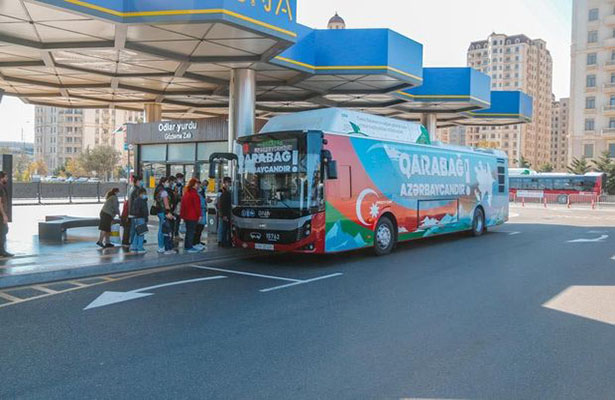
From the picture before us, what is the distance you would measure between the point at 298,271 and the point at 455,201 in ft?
24.9

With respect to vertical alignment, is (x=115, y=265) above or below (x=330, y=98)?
below

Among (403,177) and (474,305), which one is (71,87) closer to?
(403,177)

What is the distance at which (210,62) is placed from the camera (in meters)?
15.5

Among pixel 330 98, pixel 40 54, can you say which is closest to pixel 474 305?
pixel 40 54

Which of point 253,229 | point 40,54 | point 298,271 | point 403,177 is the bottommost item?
point 298,271

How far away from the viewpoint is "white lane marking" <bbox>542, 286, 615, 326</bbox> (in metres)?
7.23

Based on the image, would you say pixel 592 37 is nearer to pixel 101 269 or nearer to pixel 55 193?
pixel 55 193

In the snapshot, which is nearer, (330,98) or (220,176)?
(220,176)

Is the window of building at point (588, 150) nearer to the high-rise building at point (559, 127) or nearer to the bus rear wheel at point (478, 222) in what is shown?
the bus rear wheel at point (478, 222)

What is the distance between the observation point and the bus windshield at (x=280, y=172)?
1120 cm

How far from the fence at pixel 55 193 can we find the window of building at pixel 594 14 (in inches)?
2898

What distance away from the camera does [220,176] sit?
16.4 metres

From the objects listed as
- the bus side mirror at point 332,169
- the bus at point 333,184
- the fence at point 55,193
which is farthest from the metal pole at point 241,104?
the fence at point 55,193

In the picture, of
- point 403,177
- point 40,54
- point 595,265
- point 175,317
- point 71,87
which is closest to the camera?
point 175,317
